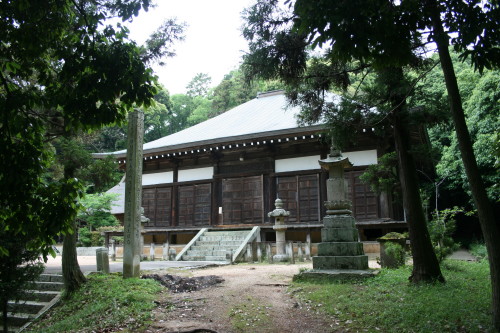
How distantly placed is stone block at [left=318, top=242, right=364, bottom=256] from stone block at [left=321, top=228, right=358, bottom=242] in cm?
11

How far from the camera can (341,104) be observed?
25.7 feet

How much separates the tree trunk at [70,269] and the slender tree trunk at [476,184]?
7016 mm

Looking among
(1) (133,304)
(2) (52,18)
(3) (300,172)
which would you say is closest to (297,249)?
(3) (300,172)

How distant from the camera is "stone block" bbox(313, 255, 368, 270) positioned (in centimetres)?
829

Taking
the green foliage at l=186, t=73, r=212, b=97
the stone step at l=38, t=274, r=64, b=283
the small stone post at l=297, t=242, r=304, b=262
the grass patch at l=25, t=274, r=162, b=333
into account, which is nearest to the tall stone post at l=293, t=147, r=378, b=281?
the grass patch at l=25, t=274, r=162, b=333

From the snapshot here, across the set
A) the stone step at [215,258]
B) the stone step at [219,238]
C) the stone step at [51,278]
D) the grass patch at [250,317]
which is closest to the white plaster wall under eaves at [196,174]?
the stone step at [219,238]

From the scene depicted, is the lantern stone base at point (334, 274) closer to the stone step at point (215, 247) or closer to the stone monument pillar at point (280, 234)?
the stone monument pillar at point (280, 234)

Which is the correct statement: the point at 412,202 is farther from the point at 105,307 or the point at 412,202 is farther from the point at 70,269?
the point at 70,269

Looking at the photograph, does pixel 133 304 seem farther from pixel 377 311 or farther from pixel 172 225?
pixel 172 225

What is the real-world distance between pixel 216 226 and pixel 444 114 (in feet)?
39.0

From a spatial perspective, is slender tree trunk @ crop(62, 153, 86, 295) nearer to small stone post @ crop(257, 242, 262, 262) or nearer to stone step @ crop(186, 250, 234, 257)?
small stone post @ crop(257, 242, 262, 262)

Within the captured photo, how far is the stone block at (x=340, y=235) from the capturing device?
855 centimetres

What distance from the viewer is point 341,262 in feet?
27.5

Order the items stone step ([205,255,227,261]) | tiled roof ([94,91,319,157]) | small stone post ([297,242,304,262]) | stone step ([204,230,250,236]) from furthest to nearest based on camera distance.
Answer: tiled roof ([94,91,319,157]), stone step ([204,230,250,236]), stone step ([205,255,227,261]), small stone post ([297,242,304,262])
